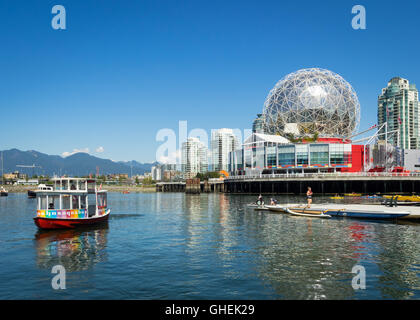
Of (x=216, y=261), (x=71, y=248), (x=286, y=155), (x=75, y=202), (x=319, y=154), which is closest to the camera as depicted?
(x=216, y=261)

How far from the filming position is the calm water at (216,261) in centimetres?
1645

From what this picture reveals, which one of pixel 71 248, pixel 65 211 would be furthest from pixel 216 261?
pixel 65 211

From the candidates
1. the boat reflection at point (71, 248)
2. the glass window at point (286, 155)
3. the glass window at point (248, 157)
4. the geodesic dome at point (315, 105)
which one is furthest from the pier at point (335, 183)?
the boat reflection at point (71, 248)

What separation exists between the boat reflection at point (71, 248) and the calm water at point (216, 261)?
72mm

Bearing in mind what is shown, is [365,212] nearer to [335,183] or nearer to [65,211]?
[65,211]

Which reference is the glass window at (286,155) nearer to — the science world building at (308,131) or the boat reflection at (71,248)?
the science world building at (308,131)

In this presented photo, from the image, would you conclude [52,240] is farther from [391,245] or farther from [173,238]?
[391,245]

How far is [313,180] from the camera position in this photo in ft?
319

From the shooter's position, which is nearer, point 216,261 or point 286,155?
point 216,261

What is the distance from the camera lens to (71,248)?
26.7 metres

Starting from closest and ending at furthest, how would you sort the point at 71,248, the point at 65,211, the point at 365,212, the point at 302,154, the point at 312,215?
the point at 71,248, the point at 65,211, the point at 365,212, the point at 312,215, the point at 302,154

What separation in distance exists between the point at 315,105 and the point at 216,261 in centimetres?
11080
